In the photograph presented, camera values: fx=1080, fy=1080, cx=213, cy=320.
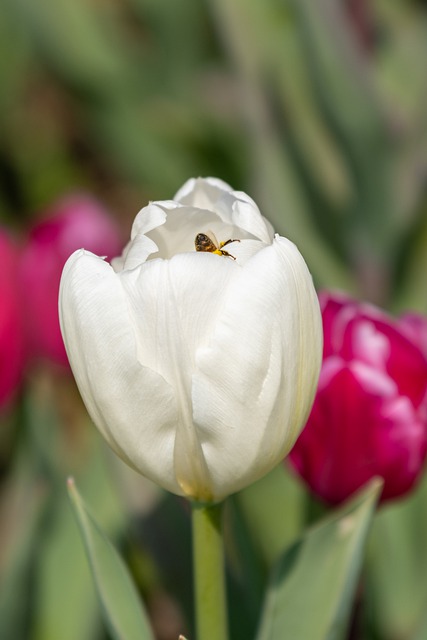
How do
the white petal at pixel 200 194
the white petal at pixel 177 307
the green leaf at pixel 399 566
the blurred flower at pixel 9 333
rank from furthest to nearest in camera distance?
the green leaf at pixel 399 566 → the blurred flower at pixel 9 333 → the white petal at pixel 200 194 → the white petal at pixel 177 307

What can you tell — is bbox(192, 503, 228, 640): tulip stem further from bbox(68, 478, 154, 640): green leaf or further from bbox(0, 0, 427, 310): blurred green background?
bbox(0, 0, 427, 310): blurred green background

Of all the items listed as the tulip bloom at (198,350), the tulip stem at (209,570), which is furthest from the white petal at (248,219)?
the tulip stem at (209,570)

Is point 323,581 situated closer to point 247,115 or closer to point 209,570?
point 209,570

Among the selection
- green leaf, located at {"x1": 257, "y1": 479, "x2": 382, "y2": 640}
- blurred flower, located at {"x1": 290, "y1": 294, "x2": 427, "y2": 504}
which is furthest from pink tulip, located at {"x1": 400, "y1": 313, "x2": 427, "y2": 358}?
green leaf, located at {"x1": 257, "y1": 479, "x2": 382, "y2": 640}

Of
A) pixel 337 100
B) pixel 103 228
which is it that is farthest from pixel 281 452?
pixel 337 100

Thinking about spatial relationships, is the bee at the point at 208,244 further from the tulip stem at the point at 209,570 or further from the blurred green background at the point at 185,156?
the blurred green background at the point at 185,156

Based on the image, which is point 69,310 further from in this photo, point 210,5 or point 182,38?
point 182,38
